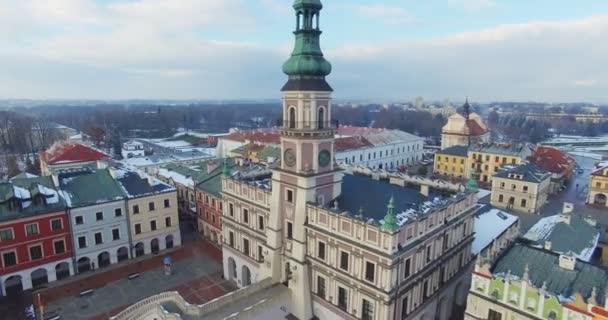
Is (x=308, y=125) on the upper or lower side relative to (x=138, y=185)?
upper

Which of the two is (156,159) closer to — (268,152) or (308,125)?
(268,152)

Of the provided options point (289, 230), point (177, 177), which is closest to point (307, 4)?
point (289, 230)

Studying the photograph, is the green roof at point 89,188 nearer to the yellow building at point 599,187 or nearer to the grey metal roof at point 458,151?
the grey metal roof at point 458,151

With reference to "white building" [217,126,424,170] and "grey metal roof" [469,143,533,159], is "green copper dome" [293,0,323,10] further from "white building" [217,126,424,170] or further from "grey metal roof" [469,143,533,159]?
"grey metal roof" [469,143,533,159]

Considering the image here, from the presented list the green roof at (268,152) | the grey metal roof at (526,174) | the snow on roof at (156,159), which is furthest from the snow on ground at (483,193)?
the snow on roof at (156,159)

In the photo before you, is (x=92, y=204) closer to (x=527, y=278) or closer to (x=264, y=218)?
(x=264, y=218)

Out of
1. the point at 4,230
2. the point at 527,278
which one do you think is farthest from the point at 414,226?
the point at 4,230
